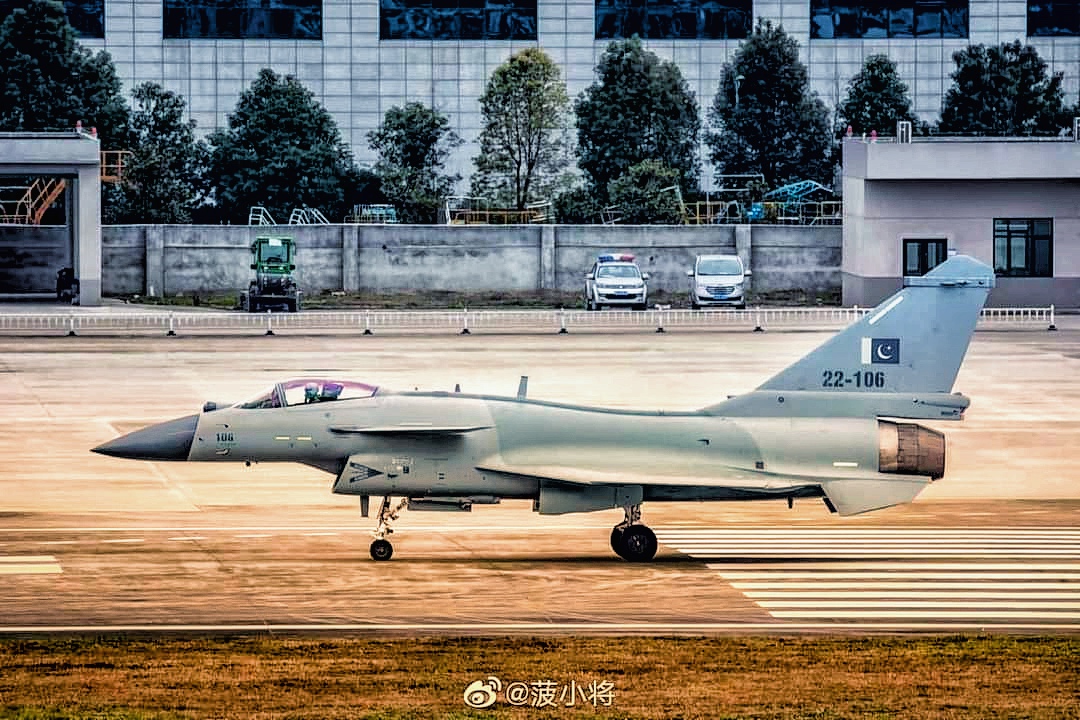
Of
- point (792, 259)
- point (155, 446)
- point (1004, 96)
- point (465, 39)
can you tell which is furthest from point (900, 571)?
point (465, 39)

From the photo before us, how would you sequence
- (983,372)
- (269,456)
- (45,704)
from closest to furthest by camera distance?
(45,704), (269,456), (983,372)

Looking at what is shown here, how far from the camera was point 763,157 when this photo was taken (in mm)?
107750

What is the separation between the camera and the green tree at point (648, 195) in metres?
95.8

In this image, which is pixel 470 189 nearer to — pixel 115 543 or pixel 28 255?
pixel 28 255

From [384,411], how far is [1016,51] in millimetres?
85355

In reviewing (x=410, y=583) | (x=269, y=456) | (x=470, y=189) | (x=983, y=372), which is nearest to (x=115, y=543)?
(x=269, y=456)

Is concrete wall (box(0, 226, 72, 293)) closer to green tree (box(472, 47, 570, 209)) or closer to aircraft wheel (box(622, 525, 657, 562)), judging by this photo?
green tree (box(472, 47, 570, 209))

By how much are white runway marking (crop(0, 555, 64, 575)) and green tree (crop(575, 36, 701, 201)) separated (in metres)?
77.1

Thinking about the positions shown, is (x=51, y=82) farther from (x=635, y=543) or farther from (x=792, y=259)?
(x=635, y=543)

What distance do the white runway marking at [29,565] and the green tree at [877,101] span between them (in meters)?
84.8

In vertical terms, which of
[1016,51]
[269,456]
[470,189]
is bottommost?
[269,456]

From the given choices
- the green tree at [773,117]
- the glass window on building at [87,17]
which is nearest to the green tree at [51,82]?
the glass window on building at [87,17]

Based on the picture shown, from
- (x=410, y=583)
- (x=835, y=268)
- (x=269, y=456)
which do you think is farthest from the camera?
(x=835, y=268)

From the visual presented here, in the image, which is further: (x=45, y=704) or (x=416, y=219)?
(x=416, y=219)
